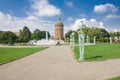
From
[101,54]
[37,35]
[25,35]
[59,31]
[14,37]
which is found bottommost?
[101,54]

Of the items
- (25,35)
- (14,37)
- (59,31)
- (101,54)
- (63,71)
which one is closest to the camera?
(63,71)

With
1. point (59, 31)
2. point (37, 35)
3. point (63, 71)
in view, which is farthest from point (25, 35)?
point (63, 71)

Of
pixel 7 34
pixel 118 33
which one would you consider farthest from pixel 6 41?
pixel 118 33

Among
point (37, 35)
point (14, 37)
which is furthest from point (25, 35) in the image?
point (37, 35)

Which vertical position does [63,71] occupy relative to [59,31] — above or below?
below

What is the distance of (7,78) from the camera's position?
11062 millimetres

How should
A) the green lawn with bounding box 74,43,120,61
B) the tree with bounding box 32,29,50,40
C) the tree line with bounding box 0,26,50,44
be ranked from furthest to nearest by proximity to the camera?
the tree with bounding box 32,29,50,40 < the tree line with bounding box 0,26,50,44 < the green lawn with bounding box 74,43,120,61

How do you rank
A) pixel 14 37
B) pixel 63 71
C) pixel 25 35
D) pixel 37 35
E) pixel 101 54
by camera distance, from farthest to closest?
pixel 37 35
pixel 25 35
pixel 14 37
pixel 101 54
pixel 63 71

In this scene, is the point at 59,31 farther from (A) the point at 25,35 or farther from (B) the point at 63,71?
(B) the point at 63,71

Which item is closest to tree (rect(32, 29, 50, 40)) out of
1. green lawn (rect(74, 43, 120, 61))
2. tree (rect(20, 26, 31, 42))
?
tree (rect(20, 26, 31, 42))

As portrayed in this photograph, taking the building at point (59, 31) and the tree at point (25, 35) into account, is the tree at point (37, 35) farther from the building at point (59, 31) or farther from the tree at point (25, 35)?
the tree at point (25, 35)

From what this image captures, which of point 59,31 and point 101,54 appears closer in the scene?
point 101,54

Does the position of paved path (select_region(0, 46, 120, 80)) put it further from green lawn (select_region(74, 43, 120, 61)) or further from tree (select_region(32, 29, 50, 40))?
tree (select_region(32, 29, 50, 40))

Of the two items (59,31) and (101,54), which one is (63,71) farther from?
(59,31)
